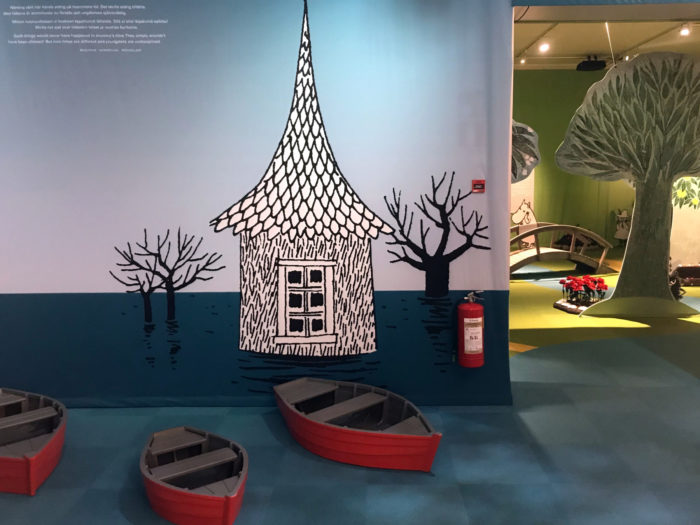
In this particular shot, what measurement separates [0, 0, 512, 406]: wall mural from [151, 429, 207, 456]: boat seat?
3.02 ft

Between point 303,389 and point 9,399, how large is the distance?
206 cm

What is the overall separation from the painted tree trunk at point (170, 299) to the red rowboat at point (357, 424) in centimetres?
103

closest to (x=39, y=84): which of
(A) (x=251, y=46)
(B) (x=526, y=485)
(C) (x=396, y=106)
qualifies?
(A) (x=251, y=46)

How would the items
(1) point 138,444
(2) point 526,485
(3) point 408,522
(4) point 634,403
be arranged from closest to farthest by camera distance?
1. (3) point 408,522
2. (2) point 526,485
3. (1) point 138,444
4. (4) point 634,403

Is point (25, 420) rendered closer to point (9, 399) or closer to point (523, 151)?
point (9, 399)

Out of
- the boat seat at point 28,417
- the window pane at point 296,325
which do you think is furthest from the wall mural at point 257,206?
the boat seat at point 28,417

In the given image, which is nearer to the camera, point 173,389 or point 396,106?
point 396,106

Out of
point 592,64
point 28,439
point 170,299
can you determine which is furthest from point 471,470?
point 592,64

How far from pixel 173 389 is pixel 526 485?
107 inches

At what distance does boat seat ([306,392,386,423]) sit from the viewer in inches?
143

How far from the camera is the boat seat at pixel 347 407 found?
364 cm

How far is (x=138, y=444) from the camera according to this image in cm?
379

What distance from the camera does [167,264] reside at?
4.29m

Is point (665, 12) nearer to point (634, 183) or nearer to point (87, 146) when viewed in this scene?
point (634, 183)
